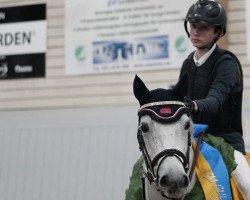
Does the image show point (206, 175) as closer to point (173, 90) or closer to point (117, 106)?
point (173, 90)

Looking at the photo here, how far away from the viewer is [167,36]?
12.3 meters

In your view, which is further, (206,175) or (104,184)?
(104,184)

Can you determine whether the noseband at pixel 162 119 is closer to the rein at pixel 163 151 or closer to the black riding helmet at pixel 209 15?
the rein at pixel 163 151

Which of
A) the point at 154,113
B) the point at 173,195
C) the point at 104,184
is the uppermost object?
the point at 154,113

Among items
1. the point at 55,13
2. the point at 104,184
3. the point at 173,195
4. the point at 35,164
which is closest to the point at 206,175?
the point at 173,195

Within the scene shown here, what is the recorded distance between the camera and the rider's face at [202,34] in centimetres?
Answer: 467

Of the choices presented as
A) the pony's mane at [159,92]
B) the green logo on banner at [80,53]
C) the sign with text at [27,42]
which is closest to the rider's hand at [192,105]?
the pony's mane at [159,92]

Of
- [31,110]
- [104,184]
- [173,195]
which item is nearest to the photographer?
[173,195]

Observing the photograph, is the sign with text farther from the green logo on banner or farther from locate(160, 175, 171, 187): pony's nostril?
locate(160, 175, 171, 187): pony's nostril

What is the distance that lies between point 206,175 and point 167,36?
8254 millimetres

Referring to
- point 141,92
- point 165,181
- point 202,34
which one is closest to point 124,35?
point 202,34

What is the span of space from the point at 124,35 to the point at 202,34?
8.08 metres

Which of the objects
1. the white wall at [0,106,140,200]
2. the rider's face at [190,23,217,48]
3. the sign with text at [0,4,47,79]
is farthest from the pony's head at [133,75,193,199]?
the sign with text at [0,4,47,79]

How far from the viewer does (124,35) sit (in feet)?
41.7
